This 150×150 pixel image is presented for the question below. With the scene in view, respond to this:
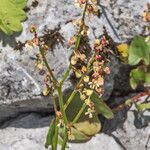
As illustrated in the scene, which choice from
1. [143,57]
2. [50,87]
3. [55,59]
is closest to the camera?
[50,87]

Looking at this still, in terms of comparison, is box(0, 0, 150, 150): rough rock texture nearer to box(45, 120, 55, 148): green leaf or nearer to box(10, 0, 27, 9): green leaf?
box(10, 0, 27, 9): green leaf

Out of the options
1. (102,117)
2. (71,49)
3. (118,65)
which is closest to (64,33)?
(71,49)

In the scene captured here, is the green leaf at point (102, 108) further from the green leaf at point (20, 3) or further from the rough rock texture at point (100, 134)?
the green leaf at point (20, 3)

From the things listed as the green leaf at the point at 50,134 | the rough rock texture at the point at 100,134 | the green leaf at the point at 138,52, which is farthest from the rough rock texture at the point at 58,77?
the green leaf at the point at 50,134

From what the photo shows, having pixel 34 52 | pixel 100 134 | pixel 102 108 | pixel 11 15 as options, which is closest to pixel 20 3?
pixel 11 15

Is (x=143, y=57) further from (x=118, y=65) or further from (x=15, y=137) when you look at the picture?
(x=15, y=137)

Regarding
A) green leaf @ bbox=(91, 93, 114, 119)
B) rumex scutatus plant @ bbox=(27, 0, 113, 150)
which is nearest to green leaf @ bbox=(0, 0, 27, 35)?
rumex scutatus plant @ bbox=(27, 0, 113, 150)
